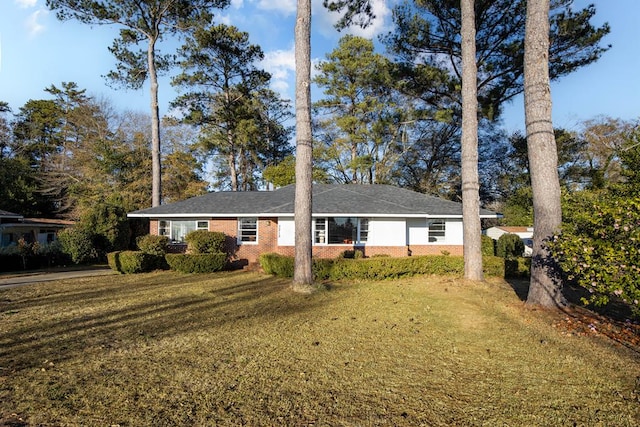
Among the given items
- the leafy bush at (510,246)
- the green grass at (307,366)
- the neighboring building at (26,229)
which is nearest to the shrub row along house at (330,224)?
the leafy bush at (510,246)

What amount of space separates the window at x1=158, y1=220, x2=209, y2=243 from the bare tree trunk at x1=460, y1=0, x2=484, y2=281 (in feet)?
40.2

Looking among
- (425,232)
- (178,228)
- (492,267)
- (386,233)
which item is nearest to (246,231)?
(178,228)

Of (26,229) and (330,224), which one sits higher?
(330,224)

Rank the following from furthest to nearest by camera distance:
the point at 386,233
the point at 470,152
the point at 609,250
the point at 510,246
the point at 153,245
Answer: the point at 510,246
the point at 386,233
the point at 153,245
the point at 470,152
the point at 609,250

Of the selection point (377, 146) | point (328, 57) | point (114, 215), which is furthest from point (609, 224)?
point (328, 57)

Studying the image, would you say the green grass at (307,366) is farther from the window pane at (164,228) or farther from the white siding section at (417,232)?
the window pane at (164,228)

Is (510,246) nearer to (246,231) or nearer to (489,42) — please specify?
(489,42)

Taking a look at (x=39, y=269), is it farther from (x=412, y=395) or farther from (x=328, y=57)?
(x=328, y=57)

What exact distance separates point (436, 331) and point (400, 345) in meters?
1.11

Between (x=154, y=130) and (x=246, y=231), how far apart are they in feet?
30.3

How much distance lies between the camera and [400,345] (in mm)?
5262

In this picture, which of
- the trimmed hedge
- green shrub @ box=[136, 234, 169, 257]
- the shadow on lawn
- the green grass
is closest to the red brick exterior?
green shrub @ box=[136, 234, 169, 257]

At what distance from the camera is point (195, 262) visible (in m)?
14.2

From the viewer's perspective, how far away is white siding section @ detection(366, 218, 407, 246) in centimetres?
1672
